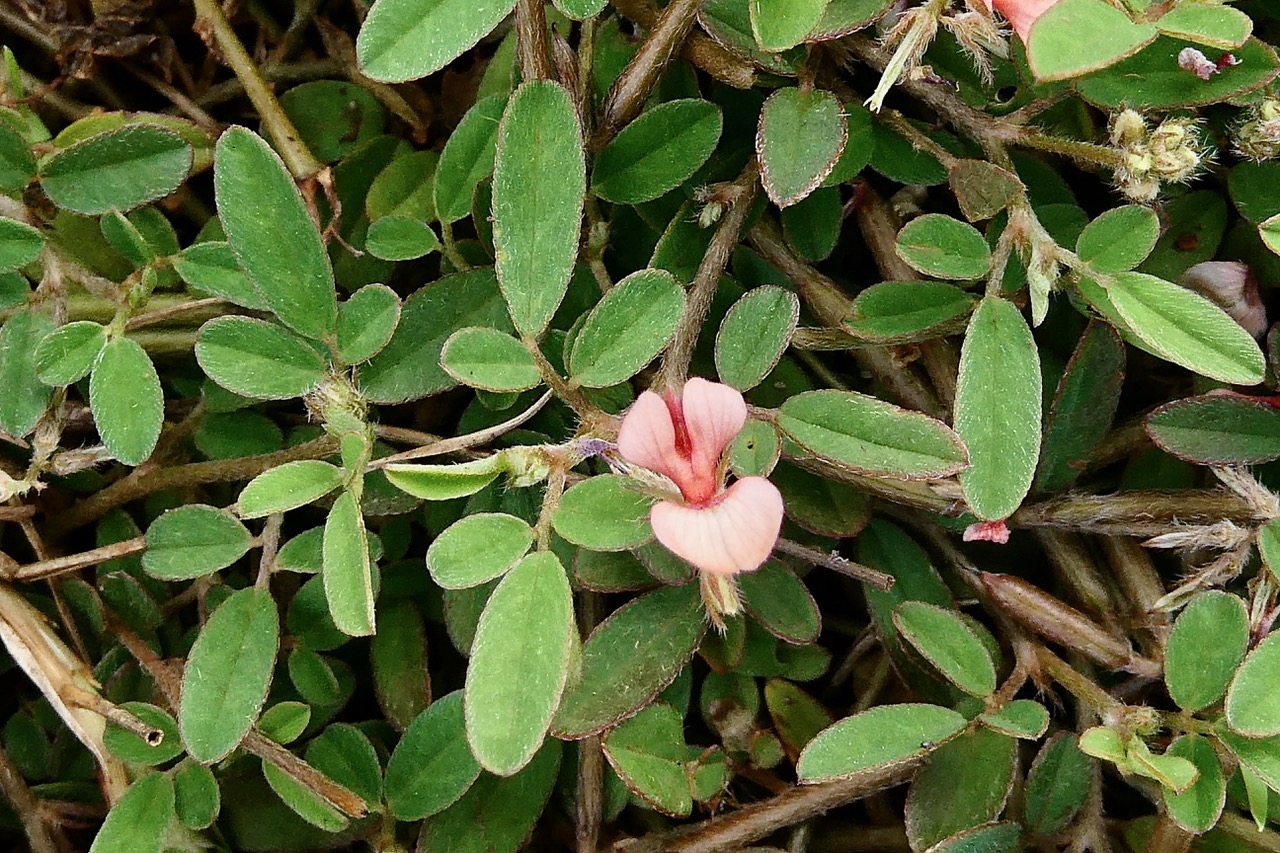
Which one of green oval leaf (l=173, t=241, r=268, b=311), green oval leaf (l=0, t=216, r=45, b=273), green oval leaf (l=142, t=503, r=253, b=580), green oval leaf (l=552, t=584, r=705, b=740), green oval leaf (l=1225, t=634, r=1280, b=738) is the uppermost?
green oval leaf (l=0, t=216, r=45, b=273)

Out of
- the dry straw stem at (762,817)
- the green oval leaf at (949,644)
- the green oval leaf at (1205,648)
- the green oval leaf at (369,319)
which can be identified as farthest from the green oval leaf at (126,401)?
the green oval leaf at (1205,648)

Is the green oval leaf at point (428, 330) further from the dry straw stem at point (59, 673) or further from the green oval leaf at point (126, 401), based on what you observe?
the dry straw stem at point (59, 673)

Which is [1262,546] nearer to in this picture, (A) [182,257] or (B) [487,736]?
(B) [487,736]

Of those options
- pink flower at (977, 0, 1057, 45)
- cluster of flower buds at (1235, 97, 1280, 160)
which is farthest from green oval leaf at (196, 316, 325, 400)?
cluster of flower buds at (1235, 97, 1280, 160)

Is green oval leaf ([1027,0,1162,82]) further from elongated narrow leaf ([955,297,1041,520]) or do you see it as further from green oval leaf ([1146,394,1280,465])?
green oval leaf ([1146,394,1280,465])

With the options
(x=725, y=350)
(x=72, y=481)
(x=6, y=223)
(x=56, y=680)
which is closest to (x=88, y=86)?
(x=6, y=223)

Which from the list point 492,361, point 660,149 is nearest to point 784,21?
point 660,149

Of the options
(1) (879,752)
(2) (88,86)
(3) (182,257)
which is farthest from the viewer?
(2) (88,86)
